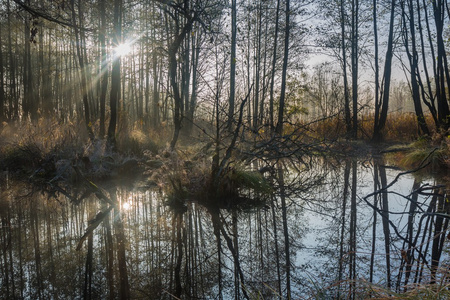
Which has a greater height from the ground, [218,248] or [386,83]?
[386,83]

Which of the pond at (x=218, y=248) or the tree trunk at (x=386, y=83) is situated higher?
the tree trunk at (x=386, y=83)

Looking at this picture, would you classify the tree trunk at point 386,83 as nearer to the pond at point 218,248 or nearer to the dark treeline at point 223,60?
the dark treeline at point 223,60

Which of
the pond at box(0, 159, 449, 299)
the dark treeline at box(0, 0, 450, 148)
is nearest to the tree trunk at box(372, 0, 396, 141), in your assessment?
the dark treeline at box(0, 0, 450, 148)

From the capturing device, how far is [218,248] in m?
3.22

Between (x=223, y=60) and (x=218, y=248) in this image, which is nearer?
(x=218, y=248)

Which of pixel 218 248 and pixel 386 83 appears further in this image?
pixel 386 83

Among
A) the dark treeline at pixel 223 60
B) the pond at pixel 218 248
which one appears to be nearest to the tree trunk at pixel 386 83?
the dark treeline at pixel 223 60

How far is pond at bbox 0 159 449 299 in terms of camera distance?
2398 millimetres

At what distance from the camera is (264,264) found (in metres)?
2.80

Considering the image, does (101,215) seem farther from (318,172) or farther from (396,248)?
(318,172)

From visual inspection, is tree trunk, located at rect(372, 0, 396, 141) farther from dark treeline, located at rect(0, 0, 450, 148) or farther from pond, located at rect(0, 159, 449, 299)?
pond, located at rect(0, 159, 449, 299)

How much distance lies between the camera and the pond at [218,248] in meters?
2.40

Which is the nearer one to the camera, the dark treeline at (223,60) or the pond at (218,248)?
the pond at (218,248)

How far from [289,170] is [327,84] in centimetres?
1505
